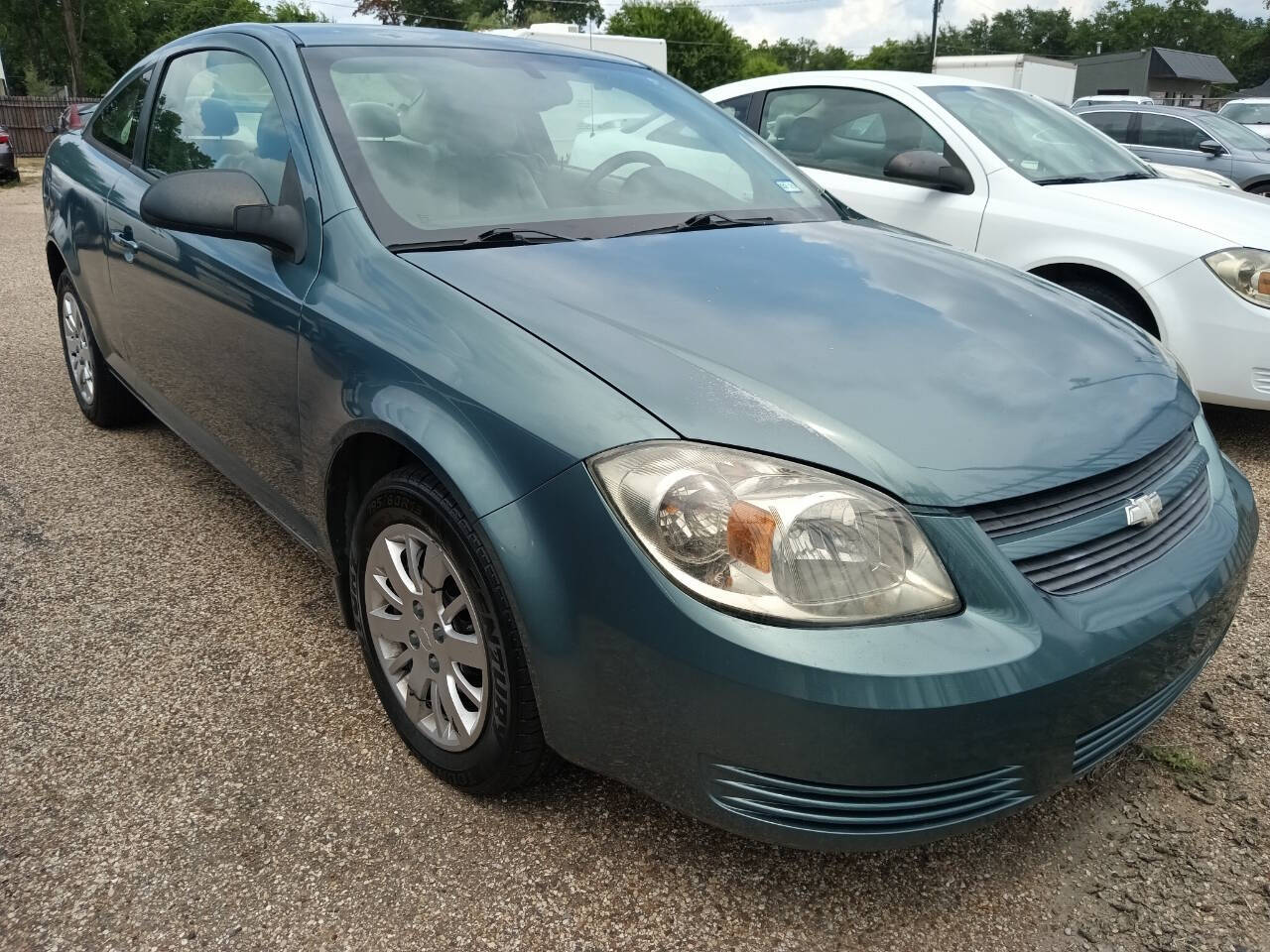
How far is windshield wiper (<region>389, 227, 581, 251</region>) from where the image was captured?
2139mm

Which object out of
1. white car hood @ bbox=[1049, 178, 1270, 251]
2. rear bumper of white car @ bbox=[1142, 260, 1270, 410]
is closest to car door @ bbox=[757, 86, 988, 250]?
white car hood @ bbox=[1049, 178, 1270, 251]

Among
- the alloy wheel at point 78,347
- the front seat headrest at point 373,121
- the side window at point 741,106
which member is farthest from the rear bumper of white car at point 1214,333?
the alloy wheel at point 78,347

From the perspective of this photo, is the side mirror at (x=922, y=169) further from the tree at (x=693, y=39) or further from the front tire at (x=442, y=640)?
the tree at (x=693, y=39)

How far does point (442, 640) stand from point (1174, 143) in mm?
13103

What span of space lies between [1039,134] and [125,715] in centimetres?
473

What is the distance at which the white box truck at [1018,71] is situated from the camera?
15656 millimetres

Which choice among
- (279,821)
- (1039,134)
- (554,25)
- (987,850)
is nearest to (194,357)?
(279,821)

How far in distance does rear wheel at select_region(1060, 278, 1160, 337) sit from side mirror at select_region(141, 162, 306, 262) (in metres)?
3.20

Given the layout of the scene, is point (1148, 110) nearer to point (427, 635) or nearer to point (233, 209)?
Answer: point (233, 209)

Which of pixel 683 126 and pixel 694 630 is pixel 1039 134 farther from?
pixel 694 630

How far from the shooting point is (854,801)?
156cm

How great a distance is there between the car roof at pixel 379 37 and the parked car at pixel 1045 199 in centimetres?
202

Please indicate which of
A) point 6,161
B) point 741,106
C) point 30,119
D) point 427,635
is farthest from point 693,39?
point 427,635

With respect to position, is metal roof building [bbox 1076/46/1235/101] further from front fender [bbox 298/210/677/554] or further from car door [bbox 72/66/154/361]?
front fender [bbox 298/210/677/554]
